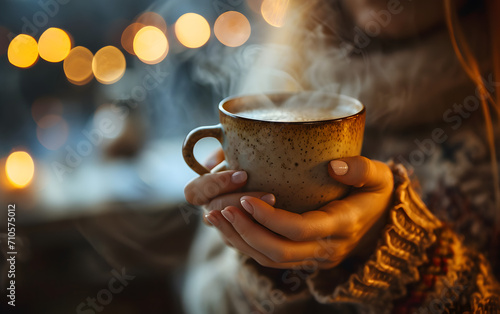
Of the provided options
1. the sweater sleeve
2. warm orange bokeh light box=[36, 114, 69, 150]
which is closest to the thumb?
the sweater sleeve

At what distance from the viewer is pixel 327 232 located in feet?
1.72

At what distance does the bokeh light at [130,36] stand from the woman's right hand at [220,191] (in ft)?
2.97

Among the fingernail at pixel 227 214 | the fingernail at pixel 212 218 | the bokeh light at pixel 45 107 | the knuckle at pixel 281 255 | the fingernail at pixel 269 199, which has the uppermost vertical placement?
the bokeh light at pixel 45 107

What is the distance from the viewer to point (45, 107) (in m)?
1.32

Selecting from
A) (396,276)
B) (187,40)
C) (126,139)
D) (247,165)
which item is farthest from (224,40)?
(396,276)

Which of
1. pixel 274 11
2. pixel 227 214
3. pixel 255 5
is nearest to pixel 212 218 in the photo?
pixel 227 214

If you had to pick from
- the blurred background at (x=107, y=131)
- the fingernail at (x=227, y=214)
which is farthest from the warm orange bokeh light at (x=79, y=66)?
the fingernail at (x=227, y=214)

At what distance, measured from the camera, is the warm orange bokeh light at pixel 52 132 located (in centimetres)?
126

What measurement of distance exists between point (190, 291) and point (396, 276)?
49 centimetres

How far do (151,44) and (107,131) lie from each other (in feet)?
1.21

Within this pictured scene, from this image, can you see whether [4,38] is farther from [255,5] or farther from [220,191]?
[220,191]

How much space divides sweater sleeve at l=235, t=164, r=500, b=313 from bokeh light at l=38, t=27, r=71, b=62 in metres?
1.07

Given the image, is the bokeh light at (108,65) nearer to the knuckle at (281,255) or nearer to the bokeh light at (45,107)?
the bokeh light at (45,107)

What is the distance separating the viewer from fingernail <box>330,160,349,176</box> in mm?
485
